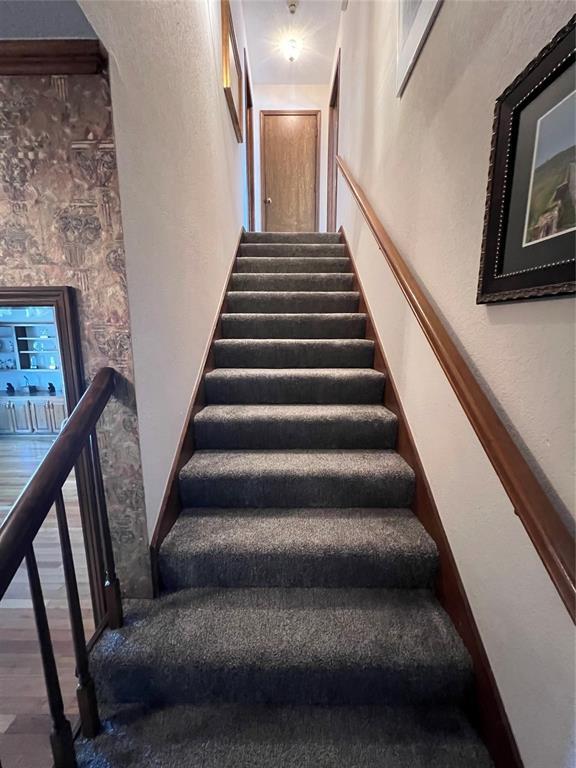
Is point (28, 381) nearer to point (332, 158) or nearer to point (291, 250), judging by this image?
point (291, 250)

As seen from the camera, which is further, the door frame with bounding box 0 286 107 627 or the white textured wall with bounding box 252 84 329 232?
the white textured wall with bounding box 252 84 329 232

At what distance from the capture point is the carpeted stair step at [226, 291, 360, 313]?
246 cm

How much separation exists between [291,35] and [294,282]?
3200 millimetres

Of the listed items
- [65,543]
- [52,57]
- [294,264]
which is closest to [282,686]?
[65,543]

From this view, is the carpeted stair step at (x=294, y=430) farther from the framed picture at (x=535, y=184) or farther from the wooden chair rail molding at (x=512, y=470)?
the framed picture at (x=535, y=184)

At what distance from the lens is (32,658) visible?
1.55 m

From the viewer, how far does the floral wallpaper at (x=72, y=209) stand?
92 cm

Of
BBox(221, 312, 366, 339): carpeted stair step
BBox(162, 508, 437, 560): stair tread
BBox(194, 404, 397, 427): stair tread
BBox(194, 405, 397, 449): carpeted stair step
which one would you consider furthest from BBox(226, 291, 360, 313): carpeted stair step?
BBox(162, 508, 437, 560): stair tread

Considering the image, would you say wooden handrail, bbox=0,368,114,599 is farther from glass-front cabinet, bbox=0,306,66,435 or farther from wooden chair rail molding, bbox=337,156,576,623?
glass-front cabinet, bbox=0,306,66,435

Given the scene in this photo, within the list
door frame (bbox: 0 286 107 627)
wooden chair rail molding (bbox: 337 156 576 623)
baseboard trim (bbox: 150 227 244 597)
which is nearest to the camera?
wooden chair rail molding (bbox: 337 156 576 623)

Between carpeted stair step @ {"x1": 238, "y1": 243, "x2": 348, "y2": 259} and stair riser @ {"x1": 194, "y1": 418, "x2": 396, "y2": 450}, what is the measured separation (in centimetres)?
187

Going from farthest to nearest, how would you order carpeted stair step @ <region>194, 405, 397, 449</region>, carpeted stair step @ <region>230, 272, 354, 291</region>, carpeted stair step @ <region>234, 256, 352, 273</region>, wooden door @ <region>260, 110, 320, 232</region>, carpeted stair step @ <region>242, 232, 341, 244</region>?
wooden door @ <region>260, 110, 320, 232</region>
carpeted stair step @ <region>242, 232, 341, 244</region>
carpeted stair step @ <region>234, 256, 352, 273</region>
carpeted stair step @ <region>230, 272, 354, 291</region>
carpeted stair step @ <region>194, 405, 397, 449</region>

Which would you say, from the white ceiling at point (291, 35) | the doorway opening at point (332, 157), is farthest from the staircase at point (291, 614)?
the white ceiling at point (291, 35)

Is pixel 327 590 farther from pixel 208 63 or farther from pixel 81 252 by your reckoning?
pixel 208 63
